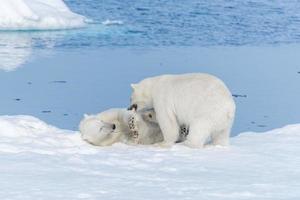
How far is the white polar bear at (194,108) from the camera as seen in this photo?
505 centimetres

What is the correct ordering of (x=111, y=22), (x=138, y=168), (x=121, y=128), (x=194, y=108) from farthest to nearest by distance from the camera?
(x=111, y=22)
(x=121, y=128)
(x=194, y=108)
(x=138, y=168)

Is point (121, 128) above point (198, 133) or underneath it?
underneath

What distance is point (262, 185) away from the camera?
4.08 metres

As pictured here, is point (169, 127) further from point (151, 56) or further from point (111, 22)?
point (111, 22)

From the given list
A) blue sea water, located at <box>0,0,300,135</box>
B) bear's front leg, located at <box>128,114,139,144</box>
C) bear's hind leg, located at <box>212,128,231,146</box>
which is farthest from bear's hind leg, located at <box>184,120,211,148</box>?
blue sea water, located at <box>0,0,300,135</box>

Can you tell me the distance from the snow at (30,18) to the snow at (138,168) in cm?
803

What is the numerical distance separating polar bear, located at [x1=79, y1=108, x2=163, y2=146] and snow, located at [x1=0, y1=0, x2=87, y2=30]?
26.8 ft

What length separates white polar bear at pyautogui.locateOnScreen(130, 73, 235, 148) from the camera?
5.05m

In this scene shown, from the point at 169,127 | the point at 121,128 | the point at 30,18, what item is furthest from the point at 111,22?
the point at 169,127

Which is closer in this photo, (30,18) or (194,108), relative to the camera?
(194,108)

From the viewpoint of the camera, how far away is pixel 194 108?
16.9 feet

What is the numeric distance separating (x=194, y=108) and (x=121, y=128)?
59 centimetres

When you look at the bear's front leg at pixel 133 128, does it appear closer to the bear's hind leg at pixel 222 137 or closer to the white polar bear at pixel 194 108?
the white polar bear at pixel 194 108

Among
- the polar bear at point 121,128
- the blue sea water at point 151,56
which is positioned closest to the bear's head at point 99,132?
the polar bear at point 121,128
